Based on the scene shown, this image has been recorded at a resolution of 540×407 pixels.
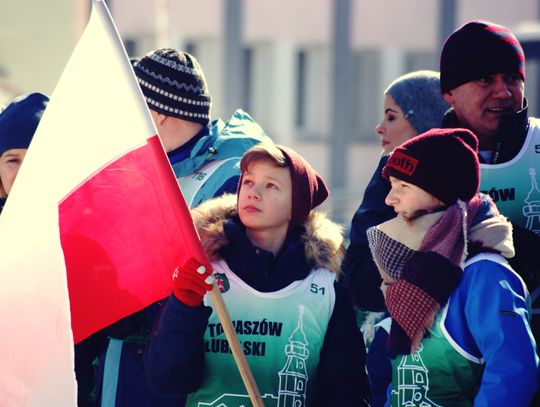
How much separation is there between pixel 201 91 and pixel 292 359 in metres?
1.48

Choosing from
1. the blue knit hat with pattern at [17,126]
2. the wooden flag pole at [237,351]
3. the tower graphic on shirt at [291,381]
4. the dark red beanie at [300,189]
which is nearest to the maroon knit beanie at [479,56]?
the dark red beanie at [300,189]

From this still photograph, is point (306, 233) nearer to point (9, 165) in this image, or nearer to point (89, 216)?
point (89, 216)

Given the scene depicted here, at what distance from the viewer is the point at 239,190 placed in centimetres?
427

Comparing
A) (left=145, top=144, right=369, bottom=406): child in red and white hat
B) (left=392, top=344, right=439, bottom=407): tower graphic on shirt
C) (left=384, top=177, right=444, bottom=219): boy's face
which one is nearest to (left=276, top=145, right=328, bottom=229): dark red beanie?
(left=145, top=144, right=369, bottom=406): child in red and white hat

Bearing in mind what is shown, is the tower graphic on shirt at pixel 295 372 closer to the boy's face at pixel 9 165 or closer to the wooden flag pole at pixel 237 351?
the wooden flag pole at pixel 237 351

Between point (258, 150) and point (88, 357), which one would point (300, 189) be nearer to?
point (258, 150)

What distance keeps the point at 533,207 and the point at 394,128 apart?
107cm

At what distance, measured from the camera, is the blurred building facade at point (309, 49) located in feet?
75.4

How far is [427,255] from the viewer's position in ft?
12.2

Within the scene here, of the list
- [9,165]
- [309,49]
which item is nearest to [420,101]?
[9,165]

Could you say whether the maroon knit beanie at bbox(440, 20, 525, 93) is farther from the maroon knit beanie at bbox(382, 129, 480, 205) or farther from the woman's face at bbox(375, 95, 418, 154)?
the woman's face at bbox(375, 95, 418, 154)

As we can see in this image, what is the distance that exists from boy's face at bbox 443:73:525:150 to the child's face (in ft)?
2.17

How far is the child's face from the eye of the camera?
164 inches

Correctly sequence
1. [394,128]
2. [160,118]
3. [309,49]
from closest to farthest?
[160,118] → [394,128] → [309,49]
